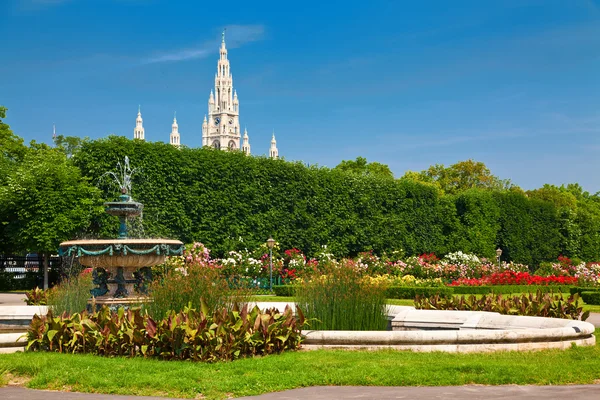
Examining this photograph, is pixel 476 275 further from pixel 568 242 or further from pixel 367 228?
pixel 568 242

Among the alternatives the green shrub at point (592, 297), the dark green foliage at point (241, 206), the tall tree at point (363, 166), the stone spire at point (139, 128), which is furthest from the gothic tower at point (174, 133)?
the green shrub at point (592, 297)

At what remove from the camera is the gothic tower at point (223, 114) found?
132 m

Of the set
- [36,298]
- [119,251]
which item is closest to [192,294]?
[119,251]

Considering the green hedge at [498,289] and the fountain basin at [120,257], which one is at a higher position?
the fountain basin at [120,257]

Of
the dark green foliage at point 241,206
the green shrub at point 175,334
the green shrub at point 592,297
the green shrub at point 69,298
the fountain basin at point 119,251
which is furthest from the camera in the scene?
the dark green foliage at point 241,206

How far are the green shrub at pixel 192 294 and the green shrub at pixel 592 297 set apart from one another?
14.8 metres

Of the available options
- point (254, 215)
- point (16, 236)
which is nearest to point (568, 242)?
point (254, 215)

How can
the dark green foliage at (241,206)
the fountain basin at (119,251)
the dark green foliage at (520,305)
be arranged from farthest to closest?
the dark green foliage at (241,206) < the dark green foliage at (520,305) < the fountain basin at (119,251)

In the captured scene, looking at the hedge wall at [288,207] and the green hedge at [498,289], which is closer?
the green hedge at [498,289]

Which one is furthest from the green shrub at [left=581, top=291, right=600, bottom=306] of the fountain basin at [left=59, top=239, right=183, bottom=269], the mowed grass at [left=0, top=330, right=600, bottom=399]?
the fountain basin at [left=59, top=239, right=183, bottom=269]

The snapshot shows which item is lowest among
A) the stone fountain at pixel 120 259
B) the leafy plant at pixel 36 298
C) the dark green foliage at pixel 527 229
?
the leafy plant at pixel 36 298

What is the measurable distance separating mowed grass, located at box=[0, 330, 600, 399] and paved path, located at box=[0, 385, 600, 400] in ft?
0.53

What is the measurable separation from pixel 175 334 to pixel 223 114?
126m

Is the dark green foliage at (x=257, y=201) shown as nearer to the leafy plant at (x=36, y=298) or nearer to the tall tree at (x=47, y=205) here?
the tall tree at (x=47, y=205)
